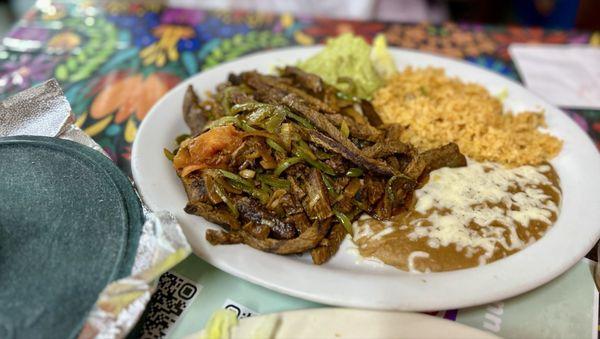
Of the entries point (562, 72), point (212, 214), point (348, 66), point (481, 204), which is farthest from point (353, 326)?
point (562, 72)

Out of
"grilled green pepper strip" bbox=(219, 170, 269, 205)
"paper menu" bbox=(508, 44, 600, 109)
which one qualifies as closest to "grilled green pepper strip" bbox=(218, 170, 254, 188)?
"grilled green pepper strip" bbox=(219, 170, 269, 205)

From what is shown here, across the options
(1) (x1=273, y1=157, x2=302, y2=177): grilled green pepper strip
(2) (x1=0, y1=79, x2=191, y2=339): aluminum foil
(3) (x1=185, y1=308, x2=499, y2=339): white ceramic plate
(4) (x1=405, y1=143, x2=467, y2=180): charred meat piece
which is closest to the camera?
(2) (x1=0, y1=79, x2=191, y2=339): aluminum foil

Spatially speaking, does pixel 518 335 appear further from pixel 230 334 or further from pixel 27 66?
pixel 27 66

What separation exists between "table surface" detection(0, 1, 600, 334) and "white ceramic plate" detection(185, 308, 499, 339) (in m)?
1.21

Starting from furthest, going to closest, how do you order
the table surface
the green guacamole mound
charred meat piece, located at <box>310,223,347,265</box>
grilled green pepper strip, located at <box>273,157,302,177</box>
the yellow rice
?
1. the table surface
2. the green guacamole mound
3. the yellow rice
4. grilled green pepper strip, located at <box>273,157,302,177</box>
5. charred meat piece, located at <box>310,223,347,265</box>

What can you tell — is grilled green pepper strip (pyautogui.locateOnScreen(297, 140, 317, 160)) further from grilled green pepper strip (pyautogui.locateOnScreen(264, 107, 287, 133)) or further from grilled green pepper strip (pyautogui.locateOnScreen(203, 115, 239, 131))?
grilled green pepper strip (pyautogui.locateOnScreen(203, 115, 239, 131))

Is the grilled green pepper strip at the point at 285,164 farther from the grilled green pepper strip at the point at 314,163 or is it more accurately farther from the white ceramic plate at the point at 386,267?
the white ceramic plate at the point at 386,267

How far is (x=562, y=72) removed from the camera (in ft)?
8.98

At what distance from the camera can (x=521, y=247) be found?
4.99 ft

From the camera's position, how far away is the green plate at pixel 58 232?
1.15 meters

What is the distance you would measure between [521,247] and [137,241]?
117 centimetres

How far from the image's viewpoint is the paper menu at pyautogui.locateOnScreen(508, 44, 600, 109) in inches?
100

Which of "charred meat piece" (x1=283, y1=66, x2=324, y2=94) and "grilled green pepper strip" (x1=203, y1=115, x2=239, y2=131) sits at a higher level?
"grilled green pepper strip" (x1=203, y1=115, x2=239, y2=131)

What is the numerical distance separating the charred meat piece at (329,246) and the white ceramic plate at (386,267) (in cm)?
3
